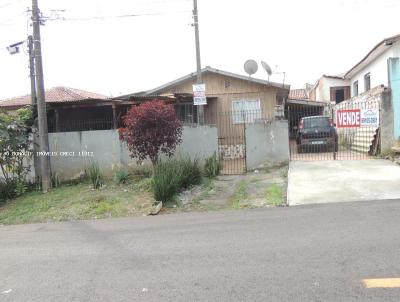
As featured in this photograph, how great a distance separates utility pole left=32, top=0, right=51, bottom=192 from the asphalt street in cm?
509

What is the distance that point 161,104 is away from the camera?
12.8 meters

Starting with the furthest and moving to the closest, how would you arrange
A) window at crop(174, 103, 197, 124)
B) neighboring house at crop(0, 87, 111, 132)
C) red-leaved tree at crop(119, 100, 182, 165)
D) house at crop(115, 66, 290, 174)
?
house at crop(115, 66, 290, 174)
window at crop(174, 103, 197, 124)
neighboring house at crop(0, 87, 111, 132)
red-leaved tree at crop(119, 100, 182, 165)

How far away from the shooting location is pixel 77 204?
1163 centimetres

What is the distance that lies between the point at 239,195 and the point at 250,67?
9.39 meters

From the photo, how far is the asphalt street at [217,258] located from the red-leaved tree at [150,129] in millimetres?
3838

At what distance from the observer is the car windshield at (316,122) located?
A: 1841 cm

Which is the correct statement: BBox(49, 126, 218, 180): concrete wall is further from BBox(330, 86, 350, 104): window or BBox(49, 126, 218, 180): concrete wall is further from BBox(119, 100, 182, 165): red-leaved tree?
BBox(330, 86, 350, 104): window

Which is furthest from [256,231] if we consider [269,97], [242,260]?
[269,97]

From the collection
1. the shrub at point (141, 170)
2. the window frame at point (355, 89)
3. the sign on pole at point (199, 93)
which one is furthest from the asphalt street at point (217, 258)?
the window frame at point (355, 89)

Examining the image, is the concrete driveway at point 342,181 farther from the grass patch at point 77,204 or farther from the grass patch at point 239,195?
the grass patch at point 77,204

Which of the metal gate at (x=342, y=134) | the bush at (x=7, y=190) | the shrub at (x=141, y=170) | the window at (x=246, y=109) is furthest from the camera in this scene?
the window at (x=246, y=109)

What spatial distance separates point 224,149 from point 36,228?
9.61 metres

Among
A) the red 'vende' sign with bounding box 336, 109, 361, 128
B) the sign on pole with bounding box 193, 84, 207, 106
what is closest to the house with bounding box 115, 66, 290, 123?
the red 'vende' sign with bounding box 336, 109, 361, 128

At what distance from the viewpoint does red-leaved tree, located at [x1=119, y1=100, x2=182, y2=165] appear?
12.3 m
